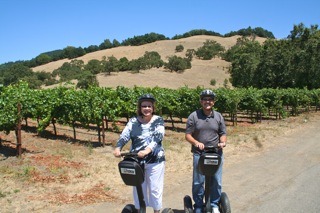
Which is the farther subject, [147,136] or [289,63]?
[289,63]

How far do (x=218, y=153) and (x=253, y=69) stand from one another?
130 feet

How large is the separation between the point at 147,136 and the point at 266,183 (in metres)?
4.41

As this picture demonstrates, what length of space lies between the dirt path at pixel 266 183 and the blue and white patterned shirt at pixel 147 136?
6.49ft

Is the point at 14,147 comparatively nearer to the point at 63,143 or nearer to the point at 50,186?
the point at 63,143

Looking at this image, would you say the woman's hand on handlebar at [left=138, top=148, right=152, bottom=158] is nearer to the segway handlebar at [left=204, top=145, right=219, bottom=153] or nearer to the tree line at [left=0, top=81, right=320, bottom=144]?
the segway handlebar at [left=204, top=145, right=219, bottom=153]

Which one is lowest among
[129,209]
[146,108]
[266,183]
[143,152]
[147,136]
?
[266,183]

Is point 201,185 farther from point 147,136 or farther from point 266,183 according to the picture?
point 266,183

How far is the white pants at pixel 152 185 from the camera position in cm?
388

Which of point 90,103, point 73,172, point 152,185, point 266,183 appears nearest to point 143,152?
point 152,185

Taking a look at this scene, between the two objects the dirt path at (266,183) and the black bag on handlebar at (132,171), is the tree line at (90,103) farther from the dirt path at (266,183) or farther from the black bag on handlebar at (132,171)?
the black bag on handlebar at (132,171)

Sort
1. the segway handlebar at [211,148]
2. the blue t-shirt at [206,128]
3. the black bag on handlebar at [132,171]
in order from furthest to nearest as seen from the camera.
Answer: the blue t-shirt at [206,128] → the segway handlebar at [211,148] → the black bag on handlebar at [132,171]

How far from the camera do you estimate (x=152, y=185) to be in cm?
389

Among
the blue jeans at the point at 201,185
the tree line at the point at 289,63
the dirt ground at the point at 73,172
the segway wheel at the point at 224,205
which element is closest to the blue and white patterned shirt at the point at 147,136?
the blue jeans at the point at 201,185

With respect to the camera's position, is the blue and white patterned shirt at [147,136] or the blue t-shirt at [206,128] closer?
the blue and white patterned shirt at [147,136]
